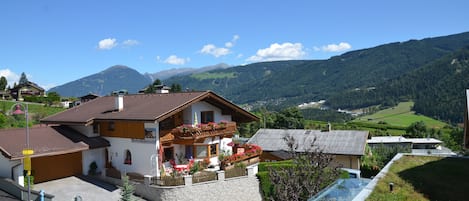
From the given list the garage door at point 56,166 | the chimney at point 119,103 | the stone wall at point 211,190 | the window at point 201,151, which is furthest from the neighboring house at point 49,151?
the window at point 201,151

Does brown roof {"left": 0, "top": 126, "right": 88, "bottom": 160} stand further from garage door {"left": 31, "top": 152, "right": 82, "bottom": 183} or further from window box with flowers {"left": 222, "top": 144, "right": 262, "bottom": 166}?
window box with flowers {"left": 222, "top": 144, "right": 262, "bottom": 166}

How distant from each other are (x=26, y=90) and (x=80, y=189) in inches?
2925

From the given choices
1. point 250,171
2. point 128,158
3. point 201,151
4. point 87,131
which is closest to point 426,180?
point 250,171

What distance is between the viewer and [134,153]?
2159 cm

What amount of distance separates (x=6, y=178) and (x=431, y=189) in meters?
18.8

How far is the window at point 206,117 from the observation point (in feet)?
78.7

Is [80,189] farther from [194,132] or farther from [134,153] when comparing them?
[194,132]

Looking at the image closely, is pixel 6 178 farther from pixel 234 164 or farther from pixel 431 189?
pixel 431 189

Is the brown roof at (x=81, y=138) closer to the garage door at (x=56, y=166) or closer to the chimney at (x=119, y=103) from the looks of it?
the garage door at (x=56, y=166)

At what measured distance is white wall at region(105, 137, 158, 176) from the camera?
68.3 ft

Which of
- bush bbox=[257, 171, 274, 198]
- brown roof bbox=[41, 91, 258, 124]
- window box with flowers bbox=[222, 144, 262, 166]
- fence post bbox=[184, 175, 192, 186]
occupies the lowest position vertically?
bush bbox=[257, 171, 274, 198]

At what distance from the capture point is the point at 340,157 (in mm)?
31906

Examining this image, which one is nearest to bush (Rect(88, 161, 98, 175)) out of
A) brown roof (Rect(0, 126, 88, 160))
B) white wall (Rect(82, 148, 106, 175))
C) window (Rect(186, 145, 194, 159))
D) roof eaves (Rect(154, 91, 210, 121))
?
white wall (Rect(82, 148, 106, 175))

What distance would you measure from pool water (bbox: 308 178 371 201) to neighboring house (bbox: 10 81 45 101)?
2892 inches
